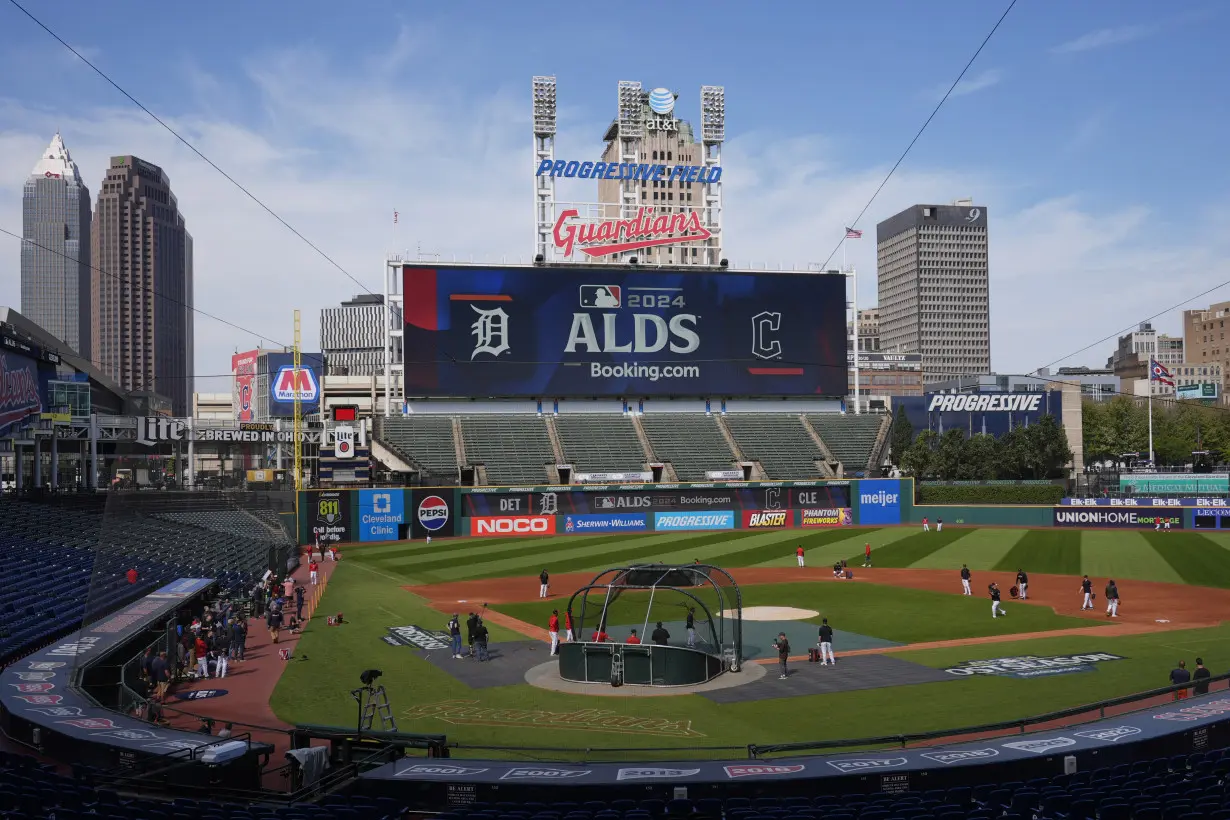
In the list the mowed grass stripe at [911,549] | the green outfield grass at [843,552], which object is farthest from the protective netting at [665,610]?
the mowed grass stripe at [911,549]

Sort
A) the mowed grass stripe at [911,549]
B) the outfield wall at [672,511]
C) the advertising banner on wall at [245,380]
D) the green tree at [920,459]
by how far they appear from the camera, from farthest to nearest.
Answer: the advertising banner on wall at [245,380] → the green tree at [920,459] → the outfield wall at [672,511] → the mowed grass stripe at [911,549]

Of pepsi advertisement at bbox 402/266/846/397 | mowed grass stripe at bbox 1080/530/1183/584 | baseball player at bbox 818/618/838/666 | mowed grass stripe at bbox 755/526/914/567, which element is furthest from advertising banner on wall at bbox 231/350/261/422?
baseball player at bbox 818/618/838/666

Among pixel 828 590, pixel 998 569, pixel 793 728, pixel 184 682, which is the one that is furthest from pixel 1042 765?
pixel 998 569

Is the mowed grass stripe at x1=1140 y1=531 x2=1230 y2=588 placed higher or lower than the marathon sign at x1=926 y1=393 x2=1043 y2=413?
lower

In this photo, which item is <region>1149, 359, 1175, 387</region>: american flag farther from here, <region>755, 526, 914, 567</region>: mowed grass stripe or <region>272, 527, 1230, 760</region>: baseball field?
<region>755, 526, 914, 567</region>: mowed grass stripe

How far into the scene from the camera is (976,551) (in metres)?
60.1

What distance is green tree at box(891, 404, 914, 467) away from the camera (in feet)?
332

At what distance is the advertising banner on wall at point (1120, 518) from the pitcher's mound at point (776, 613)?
41542 millimetres

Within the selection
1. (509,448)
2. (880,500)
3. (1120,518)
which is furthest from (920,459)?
(509,448)

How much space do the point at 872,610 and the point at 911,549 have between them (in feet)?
76.5

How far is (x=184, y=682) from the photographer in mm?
28500

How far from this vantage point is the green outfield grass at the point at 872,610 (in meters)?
35.2

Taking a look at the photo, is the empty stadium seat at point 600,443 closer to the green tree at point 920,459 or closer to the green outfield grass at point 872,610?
the green tree at point 920,459

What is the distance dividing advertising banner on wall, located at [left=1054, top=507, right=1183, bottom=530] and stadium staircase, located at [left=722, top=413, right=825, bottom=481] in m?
19.6
